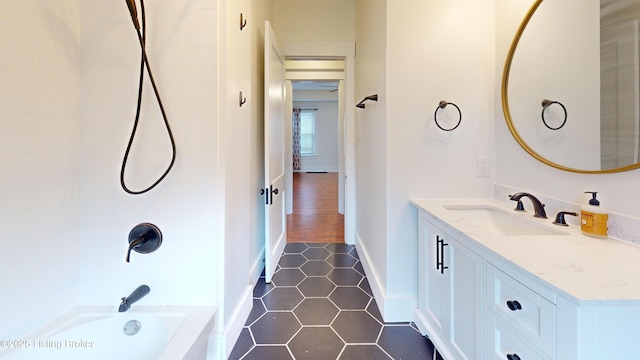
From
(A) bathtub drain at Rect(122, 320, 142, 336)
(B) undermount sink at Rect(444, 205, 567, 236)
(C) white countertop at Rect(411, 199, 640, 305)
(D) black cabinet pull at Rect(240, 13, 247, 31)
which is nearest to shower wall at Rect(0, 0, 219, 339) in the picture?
(A) bathtub drain at Rect(122, 320, 142, 336)

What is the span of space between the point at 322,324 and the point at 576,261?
1423 millimetres

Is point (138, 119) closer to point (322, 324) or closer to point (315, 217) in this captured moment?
point (322, 324)

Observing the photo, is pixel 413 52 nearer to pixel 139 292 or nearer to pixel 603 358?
pixel 603 358

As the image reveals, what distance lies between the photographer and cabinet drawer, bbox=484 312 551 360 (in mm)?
931

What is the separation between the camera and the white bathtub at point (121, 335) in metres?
1.19

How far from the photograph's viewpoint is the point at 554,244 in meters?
1.10

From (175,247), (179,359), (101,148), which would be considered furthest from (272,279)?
(101,148)

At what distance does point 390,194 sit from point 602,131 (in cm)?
105

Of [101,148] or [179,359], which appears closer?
[179,359]

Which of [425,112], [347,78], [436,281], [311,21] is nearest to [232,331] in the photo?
[436,281]

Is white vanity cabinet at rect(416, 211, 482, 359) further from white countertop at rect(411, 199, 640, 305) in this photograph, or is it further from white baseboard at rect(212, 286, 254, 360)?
white baseboard at rect(212, 286, 254, 360)

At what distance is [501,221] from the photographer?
64.5 inches

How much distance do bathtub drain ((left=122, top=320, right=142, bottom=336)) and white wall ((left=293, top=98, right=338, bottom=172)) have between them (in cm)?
991

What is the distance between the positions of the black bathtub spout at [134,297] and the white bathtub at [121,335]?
0.09 ft
